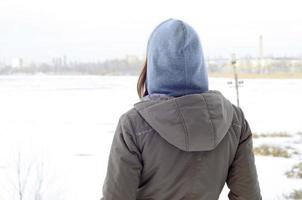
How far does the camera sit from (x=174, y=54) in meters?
1.10

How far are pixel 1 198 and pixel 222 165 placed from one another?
12.8 ft

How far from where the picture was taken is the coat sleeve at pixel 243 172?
3.95 feet

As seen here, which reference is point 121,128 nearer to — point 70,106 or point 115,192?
point 115,192

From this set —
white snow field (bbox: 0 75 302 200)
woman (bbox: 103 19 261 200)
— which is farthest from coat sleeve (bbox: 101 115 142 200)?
white snow field (bbox: 0 75 302 200)

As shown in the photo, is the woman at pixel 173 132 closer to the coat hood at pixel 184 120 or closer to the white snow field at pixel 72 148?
the coat hood at pixel 184 120

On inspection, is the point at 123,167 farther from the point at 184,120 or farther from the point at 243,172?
the point at 243,172

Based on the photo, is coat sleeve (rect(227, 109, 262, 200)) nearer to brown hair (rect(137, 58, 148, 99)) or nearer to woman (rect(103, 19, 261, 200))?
woman (rect(103, 19, 261, 200))

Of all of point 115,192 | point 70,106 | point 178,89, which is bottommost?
point 70,106

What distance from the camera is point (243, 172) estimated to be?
121 centimetres

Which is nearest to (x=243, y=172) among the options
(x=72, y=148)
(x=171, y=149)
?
(x=171, y=149)

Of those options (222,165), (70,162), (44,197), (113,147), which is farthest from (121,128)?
(70,162)

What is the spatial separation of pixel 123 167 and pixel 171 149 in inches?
4.7

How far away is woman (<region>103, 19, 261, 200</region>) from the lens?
1067 millimetres

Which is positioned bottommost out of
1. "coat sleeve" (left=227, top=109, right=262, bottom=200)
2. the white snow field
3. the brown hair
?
the white snow field
